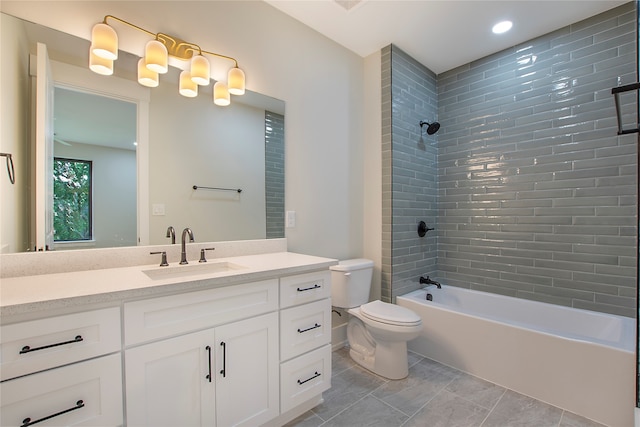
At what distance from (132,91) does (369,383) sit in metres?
2.35

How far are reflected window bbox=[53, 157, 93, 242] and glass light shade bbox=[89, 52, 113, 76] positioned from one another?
A: 1.52 ft

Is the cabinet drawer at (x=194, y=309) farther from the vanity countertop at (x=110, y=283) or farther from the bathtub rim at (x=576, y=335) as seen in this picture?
the bathtub rim at (x=576, y=335)

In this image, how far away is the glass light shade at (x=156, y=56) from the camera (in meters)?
1.49

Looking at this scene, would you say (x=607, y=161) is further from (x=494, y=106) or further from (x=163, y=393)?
(x=163, y=393)

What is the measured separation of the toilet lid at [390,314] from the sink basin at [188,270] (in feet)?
3.41

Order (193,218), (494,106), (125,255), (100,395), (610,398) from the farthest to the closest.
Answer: (494,106) → (193,218) → (610,398) → (125,255) → (100,395)

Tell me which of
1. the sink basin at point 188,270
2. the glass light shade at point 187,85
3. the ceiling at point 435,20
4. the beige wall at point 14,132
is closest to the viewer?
the beige wall at point 14,132

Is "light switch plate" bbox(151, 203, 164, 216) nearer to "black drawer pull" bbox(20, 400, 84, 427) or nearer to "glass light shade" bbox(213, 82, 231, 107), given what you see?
"glass light shade" bbox(213, 82, 231, 107)

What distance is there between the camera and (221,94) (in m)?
1.82

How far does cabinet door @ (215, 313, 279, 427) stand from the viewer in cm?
127

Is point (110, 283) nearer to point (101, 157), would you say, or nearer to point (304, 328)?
point (101, 157)

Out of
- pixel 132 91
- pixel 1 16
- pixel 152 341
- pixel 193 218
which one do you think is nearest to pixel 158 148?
pixel 132 91

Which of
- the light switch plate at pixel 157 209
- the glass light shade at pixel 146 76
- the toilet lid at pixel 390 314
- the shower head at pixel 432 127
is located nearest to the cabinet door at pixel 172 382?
the light switch plate at pixel 157 209

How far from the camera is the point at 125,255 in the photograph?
1476 mm
